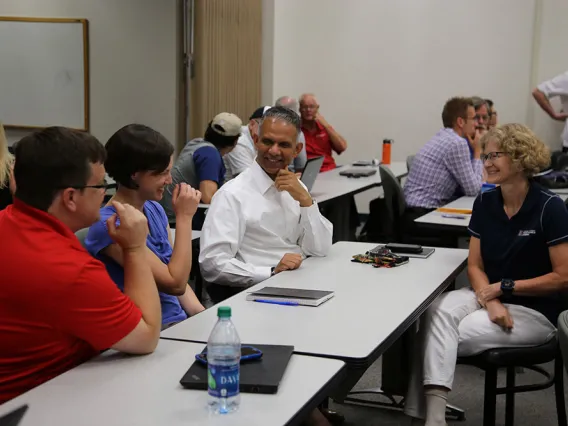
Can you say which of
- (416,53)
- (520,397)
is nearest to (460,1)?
(416,53)

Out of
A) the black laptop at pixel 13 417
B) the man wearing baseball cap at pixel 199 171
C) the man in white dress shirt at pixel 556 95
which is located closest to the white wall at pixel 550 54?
the man in white dress shirt at pixel 556 95

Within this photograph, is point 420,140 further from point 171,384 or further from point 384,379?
point 171,384

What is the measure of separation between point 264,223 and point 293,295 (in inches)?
26.9

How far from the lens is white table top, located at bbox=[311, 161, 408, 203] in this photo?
5.52 metres

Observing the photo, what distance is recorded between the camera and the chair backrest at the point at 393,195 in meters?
5.59

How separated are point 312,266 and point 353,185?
118 inches

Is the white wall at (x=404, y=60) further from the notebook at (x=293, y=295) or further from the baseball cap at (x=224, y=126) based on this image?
the notebook at (x=293, y=295)

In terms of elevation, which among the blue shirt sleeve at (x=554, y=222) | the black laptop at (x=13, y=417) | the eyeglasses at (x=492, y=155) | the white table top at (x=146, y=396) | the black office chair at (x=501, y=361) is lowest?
the black office chair at (x=501, y=361)

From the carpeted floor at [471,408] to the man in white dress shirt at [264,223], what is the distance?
2.59 ft

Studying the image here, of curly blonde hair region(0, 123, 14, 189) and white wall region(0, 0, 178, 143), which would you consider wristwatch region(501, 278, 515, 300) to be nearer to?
curly blonde hair region(0, 123, 14, 189)

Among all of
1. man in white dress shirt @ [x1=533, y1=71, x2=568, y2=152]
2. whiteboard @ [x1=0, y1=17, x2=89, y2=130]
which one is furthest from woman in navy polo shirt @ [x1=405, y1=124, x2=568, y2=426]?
whiteboard @ [x1=0, y1=17, x2=89, y2=130]

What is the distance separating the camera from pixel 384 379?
335 cm

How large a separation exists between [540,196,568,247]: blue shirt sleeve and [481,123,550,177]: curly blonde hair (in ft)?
0.54

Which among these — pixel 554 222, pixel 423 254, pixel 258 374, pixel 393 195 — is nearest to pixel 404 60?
pixel 393 195
